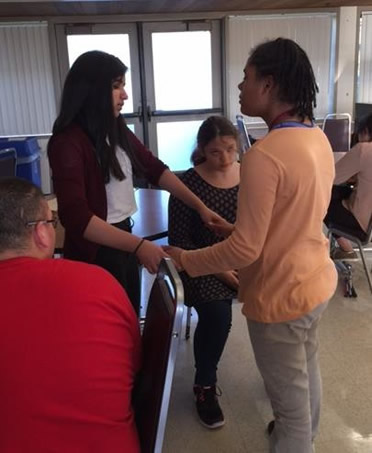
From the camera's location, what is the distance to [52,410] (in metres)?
0.82

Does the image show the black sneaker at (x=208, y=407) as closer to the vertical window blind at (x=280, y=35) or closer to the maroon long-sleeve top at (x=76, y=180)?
the maroon long-sleeve top at (x=76, y=180)

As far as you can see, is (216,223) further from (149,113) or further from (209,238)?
(149,113)

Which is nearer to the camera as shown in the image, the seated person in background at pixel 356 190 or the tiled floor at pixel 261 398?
the tiled floor at pixel 261 398

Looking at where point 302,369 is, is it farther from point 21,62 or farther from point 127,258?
point 21,62

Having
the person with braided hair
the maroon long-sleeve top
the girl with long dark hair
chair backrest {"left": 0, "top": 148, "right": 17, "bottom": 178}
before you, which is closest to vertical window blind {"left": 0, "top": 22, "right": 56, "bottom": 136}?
chair backrest {"left": 0, "top": 148, "right": 17, "bottom": 178}

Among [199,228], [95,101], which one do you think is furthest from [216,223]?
[95,101]

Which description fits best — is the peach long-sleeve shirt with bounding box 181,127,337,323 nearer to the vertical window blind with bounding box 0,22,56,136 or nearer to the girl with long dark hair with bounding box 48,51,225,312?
the girl with long dark hair with bounding box 48,51,225,312

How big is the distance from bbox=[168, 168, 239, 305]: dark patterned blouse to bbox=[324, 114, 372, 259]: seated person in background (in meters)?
1.20

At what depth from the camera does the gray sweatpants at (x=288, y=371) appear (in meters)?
1.24

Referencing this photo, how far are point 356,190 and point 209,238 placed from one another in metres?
1.38

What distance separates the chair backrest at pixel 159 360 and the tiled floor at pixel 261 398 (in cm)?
83

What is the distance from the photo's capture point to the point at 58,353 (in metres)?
0.82

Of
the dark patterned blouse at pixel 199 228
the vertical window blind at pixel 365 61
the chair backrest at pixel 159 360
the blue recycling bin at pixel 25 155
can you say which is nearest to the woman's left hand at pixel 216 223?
the dark patterned blouse at pixel 199 228

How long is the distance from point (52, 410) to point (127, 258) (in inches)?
36.2
